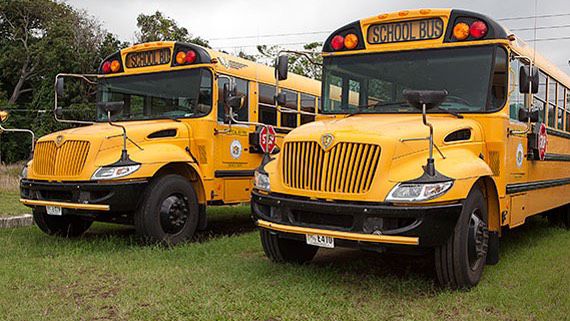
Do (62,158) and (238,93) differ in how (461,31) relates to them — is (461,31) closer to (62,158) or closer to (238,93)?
(238,93)

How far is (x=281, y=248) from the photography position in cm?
573

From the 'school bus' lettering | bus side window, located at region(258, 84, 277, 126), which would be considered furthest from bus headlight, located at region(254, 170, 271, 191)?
bus side window, located at region(258, 84, 277, 126)

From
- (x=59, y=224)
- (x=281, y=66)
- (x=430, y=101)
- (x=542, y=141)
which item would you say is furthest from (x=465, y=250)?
(x=59, y=224)

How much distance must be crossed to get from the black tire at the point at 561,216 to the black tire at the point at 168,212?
551cm

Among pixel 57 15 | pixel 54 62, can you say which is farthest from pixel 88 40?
pixel 57 15

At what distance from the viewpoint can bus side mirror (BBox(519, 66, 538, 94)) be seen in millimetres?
5582

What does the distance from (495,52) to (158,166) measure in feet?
12.6

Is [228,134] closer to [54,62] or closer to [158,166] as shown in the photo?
[158,166]

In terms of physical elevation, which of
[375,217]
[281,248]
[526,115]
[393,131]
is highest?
[526,115]

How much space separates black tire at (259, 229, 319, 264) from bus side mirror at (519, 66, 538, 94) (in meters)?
2.63

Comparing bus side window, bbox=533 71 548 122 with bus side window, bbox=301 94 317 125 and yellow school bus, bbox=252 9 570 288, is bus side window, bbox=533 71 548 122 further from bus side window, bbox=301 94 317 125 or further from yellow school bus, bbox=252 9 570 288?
bus side window, bbox=301 94 317 125

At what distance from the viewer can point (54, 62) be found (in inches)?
1121

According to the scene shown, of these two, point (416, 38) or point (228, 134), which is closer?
point (416, 38)

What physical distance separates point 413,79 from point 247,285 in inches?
101
